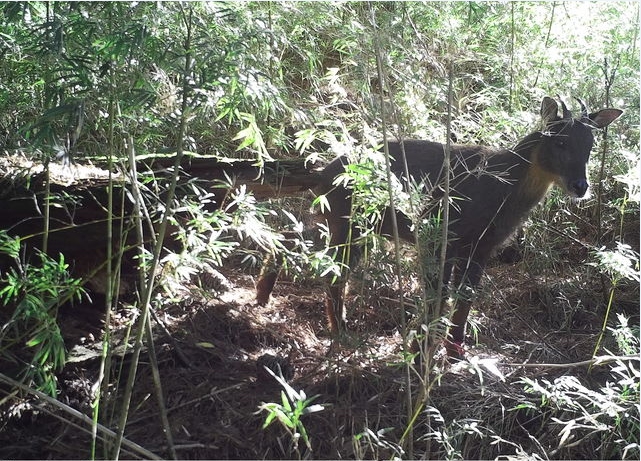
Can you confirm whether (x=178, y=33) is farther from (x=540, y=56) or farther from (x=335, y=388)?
(x=540, y=56)

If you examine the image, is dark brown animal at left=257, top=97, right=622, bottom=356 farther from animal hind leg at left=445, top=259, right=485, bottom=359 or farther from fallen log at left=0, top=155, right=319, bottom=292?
fallen log at left=0, top=155, right=319, bottom=292

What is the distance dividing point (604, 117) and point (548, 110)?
0.38 m

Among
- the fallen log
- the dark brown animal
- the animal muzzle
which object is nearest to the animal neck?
the dark brown animal

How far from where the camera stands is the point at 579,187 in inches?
188

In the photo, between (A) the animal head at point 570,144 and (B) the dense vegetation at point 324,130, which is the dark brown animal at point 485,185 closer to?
(A) the animal head at point 570,144

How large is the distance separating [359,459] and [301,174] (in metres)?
2.15

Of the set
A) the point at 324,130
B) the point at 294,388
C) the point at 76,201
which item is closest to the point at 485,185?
the point at 324,130

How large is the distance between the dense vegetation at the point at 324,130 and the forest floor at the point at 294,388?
30 millimetres

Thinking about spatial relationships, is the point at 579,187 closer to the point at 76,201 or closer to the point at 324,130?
the point at 324,130

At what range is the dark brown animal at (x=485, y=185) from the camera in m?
4.71

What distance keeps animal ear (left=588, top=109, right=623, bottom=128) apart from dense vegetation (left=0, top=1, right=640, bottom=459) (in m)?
0.41

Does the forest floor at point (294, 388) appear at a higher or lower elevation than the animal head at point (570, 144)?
lower

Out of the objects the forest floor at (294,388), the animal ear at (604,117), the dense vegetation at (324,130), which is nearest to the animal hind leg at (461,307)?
the forest floor at (294,388)

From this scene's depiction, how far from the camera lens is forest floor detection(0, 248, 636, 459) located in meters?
3.59
